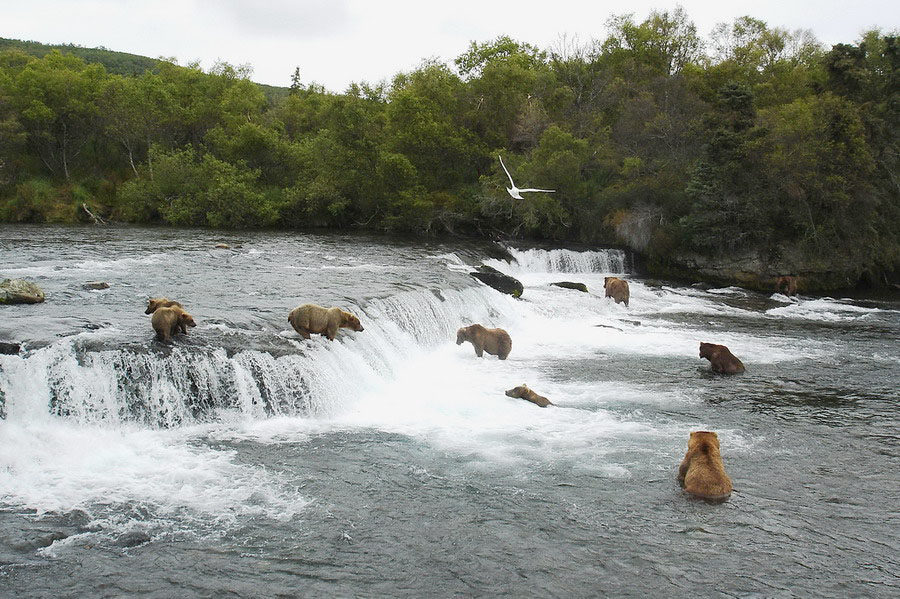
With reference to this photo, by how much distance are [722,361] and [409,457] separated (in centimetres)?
782

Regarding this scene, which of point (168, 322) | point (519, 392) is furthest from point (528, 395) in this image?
point (168, 322)

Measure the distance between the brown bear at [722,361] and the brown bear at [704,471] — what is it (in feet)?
19.6

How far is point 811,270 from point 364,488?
2485cm

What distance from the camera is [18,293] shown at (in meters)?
14.6

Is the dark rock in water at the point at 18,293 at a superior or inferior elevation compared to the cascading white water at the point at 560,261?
inferior

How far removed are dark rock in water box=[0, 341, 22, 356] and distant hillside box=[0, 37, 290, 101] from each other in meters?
82.1

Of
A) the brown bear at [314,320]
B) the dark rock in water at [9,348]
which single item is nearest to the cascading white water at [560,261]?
the brown bear at [314,320]

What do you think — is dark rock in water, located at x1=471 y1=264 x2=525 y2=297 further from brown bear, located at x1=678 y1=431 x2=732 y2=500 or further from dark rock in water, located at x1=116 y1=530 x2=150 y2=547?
dark rock in water, located at x1=116 y1=530 x2=150 y2=547

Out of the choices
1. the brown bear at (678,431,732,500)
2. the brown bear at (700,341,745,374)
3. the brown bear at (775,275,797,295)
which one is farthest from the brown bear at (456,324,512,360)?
the brown bear at (775,275,797,295)

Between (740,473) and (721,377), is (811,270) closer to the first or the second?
(721,377)

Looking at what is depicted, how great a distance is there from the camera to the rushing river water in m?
6.96

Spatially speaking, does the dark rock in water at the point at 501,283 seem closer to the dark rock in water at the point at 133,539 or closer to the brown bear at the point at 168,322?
the brown bear at the point at 168,322

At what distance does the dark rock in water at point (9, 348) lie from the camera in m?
10.5

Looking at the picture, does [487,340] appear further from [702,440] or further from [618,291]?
[618,291]
